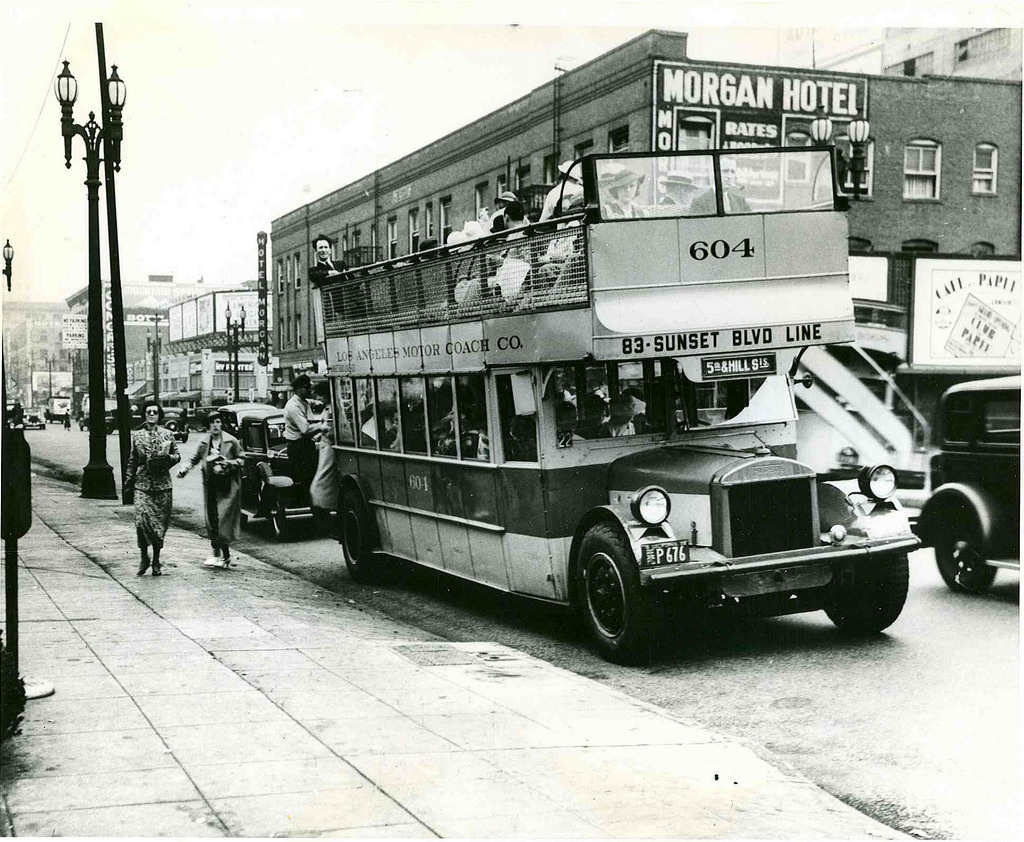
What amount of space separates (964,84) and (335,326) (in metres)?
7.00

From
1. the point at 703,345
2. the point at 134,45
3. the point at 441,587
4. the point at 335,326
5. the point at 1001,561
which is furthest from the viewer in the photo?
the point at 335,326

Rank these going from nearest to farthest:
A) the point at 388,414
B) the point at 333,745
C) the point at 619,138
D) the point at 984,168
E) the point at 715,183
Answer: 1. the point at 333,745
2. the point at 715,183
3. the point at 388,414
4. the point at 984,168
5. the point at 619,138

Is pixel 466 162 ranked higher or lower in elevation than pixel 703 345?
higher

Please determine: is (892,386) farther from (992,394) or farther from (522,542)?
(522,542)

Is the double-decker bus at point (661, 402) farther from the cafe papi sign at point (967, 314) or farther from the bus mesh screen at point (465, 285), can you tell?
the cafe papi sign at point (967, 314)

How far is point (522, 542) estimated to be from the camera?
8250 millimetres

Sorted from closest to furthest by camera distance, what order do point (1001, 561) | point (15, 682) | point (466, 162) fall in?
point (15, 682)
point (1001, 561)
point (466, 162)

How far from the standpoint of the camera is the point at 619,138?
11.7 metres

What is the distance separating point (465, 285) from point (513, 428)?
126 cm

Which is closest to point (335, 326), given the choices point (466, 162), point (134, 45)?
point (466, 162)

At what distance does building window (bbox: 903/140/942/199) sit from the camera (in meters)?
13.4

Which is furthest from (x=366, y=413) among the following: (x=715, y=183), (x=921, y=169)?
(x=921, y=169)

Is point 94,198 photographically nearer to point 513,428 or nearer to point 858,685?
point 513,428

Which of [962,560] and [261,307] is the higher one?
[261,307]
